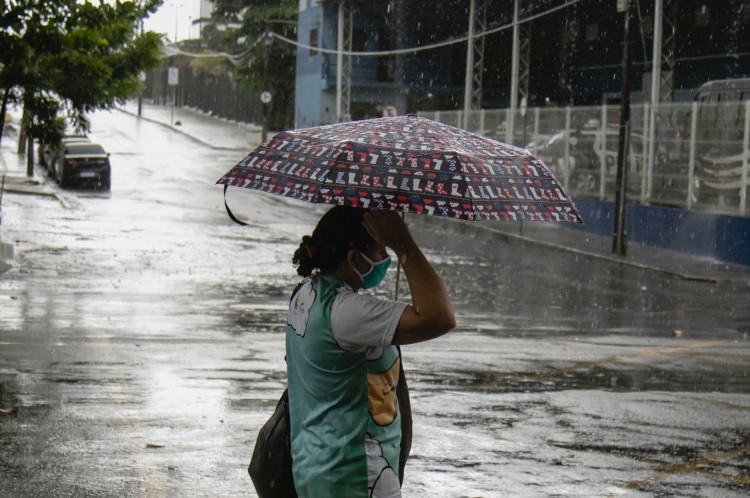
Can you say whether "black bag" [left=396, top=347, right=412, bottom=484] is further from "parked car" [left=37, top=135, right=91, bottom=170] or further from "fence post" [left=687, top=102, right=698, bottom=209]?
"parked car" [left=37, top=135, right=91, bottom=170]

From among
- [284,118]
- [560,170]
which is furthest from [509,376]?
[284,118]

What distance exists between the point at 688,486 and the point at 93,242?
17285 mm

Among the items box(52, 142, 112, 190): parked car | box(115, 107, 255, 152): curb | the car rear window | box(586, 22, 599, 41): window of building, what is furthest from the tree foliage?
box(115, 107, 255, 152): curb

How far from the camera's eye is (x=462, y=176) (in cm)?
347

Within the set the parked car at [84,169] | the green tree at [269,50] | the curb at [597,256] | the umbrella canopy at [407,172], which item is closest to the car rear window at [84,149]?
the parked car at [84,169]

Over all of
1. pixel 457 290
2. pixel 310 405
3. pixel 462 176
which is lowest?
pixel 457 290

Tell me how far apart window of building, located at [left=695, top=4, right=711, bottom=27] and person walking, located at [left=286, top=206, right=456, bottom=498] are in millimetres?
38057

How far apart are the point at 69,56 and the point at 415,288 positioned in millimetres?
13784

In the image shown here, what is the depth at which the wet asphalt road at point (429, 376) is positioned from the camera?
686 centimetres

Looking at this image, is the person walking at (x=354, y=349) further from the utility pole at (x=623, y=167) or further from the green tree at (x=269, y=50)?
the green tree at (x=269, y=50)

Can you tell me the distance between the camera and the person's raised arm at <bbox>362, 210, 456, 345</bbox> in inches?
127

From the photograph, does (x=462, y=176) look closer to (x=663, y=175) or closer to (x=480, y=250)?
(x=480, y=250)

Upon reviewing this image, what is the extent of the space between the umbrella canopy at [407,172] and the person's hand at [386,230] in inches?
2.1

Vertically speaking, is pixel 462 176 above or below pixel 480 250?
above
